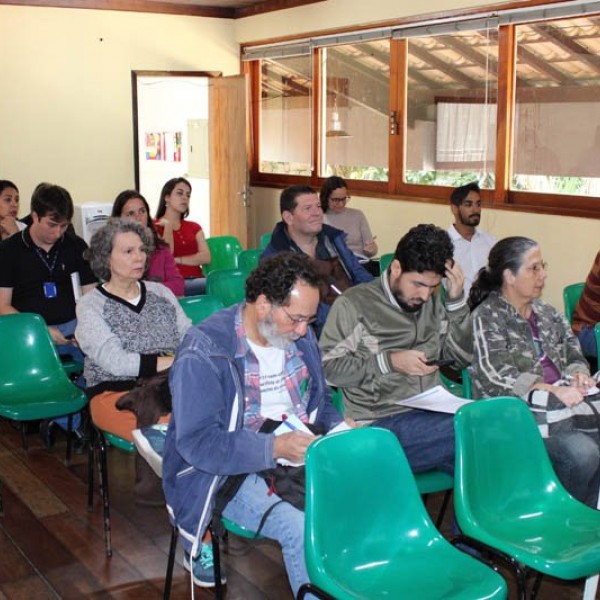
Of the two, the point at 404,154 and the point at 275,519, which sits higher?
the point at 404,154

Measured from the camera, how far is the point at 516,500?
8.93 feet

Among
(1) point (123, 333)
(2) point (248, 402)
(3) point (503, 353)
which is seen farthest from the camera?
(1) point (123, 333)

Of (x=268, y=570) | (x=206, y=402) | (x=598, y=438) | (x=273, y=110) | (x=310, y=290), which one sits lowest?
(x=268, y=570)

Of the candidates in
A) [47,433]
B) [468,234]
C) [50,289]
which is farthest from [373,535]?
[468,234]

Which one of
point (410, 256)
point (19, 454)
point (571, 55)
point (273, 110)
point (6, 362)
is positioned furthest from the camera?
point (273, 110)

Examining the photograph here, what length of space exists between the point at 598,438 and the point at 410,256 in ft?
3.17

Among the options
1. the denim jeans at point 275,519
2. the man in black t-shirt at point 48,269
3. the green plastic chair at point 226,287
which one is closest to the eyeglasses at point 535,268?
the denim jeans at point 275,519

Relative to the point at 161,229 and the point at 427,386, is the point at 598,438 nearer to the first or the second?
the point at 427,386

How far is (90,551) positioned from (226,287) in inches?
68.9

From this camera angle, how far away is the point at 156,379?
3.35m

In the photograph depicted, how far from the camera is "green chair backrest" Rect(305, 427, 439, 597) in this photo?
7.32 ft

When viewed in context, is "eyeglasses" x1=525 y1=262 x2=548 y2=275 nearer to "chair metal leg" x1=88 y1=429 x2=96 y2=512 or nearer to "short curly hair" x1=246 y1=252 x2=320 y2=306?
"short curly hair" x1=246 y1=252 x2=320 y2=306

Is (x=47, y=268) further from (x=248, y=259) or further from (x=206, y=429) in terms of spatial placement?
(x=206, y=429)

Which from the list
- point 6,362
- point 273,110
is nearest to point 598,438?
point 6,362
